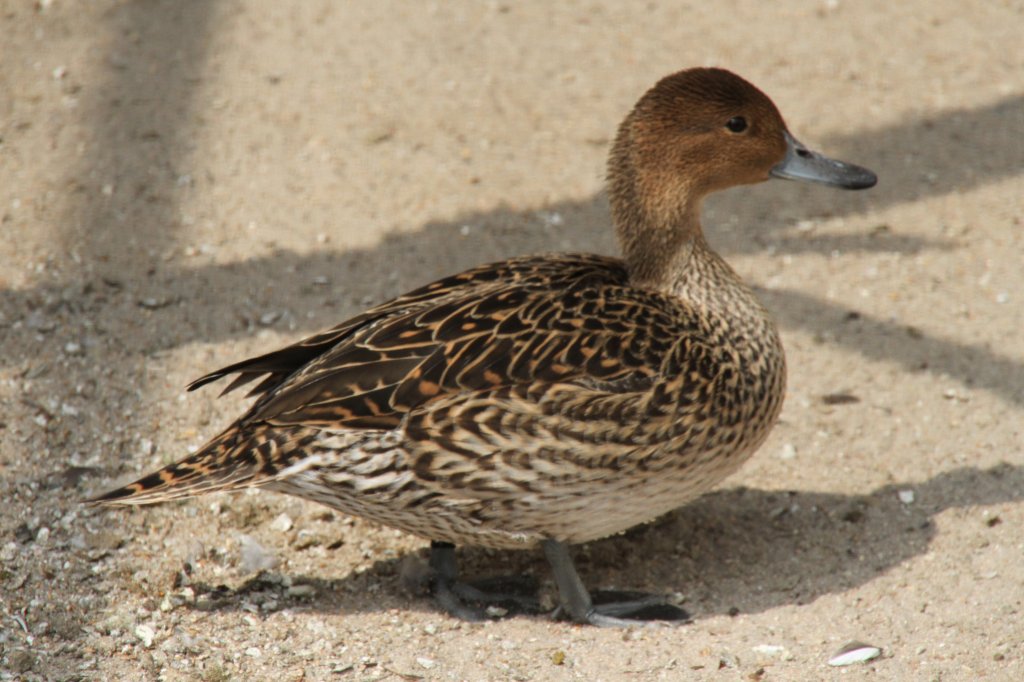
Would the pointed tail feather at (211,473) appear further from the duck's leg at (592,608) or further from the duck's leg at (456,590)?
the duck's leg at (592,608)

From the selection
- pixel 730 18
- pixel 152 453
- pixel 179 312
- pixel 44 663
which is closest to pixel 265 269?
pixel 179 312

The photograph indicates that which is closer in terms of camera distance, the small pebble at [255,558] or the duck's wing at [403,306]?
the duck's wing at [403,306]

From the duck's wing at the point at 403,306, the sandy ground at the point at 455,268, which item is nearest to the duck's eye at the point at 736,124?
the duck's wing at the point at 403,306

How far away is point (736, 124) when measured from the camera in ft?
15.4

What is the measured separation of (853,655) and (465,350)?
4.85 feet

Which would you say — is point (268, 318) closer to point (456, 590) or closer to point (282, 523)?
point (282, 523)

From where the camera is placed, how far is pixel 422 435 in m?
4.02

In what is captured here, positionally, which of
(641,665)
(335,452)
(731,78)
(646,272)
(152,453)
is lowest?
(152,453)

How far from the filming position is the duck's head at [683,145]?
4.63 meters

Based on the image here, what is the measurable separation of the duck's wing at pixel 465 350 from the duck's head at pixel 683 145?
348 millimetres

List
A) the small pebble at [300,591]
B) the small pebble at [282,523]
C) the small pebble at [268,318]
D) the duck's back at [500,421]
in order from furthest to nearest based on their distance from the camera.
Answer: the small pebble at [268,318], the small pebble at [282,523], the small pebble at [300,591], the duck's back at [500,421]

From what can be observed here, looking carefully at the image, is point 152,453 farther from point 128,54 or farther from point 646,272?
point 128,54

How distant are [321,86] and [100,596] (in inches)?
138

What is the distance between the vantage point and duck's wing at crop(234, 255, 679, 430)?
4074mm
